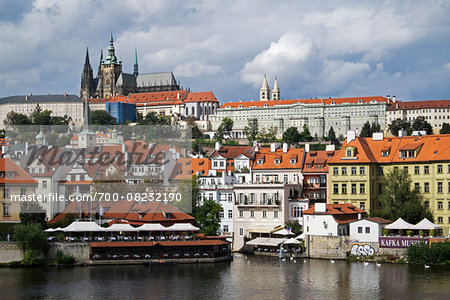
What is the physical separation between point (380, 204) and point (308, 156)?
28.2ft

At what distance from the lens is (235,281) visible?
50.3 metres

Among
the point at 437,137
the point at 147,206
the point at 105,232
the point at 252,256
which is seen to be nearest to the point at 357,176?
the point at 437,137

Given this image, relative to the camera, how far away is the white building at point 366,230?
60031 millimetres

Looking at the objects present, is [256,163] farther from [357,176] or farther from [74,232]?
[74,232]

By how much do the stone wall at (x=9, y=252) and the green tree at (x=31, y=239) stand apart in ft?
1.39

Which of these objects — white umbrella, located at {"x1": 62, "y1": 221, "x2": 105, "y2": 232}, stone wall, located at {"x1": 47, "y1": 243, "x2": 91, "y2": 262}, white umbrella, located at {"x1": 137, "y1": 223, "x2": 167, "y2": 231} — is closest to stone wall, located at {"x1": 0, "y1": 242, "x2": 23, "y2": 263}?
stone wall, located at {"x1": 47, "y1": 243, "x2": 91, "y2": 262}

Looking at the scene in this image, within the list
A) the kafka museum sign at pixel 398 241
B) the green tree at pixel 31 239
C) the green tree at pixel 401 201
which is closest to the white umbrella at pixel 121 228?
the green tree at pixel 31 239

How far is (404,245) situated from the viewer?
58031 mm

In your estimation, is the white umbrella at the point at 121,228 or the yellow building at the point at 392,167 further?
the yellow building at the point at 392,167

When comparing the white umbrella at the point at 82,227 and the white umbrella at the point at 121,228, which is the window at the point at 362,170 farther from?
the white umbrella at the point at 82,227

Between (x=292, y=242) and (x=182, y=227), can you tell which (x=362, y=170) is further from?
(x=182, y=227)

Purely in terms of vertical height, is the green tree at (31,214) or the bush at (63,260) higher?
the green tree at (31,214)

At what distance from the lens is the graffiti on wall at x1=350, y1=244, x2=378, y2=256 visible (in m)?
59.2

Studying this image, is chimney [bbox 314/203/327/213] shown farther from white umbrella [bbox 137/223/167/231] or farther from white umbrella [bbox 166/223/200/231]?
white umbrella [bbox 137/223/167/231]
